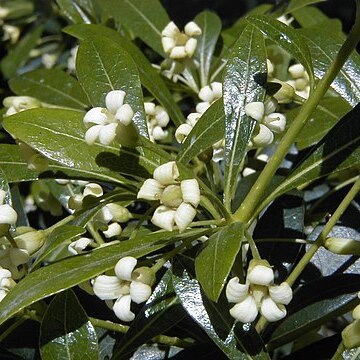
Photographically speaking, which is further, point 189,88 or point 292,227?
point 189,88

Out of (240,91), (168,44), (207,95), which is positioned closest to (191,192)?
(240,91)

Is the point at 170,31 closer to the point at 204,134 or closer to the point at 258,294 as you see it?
the point at 204,134

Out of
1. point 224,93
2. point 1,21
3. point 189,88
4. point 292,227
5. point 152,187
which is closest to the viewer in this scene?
point 152,187

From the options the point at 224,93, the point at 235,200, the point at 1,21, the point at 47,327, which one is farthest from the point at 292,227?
the point at 1,21

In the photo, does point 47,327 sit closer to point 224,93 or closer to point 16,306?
point 16,306

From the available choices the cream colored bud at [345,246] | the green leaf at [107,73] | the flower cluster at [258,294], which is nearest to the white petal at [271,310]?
the flower cluster at [258,294]

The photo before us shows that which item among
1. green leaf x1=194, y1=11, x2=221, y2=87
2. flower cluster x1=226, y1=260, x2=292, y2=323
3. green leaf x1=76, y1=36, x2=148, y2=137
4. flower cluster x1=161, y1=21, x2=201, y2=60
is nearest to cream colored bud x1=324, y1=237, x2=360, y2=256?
flower cluster x1=226, y1=260, x2=292, y2=323

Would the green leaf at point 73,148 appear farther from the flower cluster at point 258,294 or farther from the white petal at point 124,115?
the flower cluster at point 258,294
